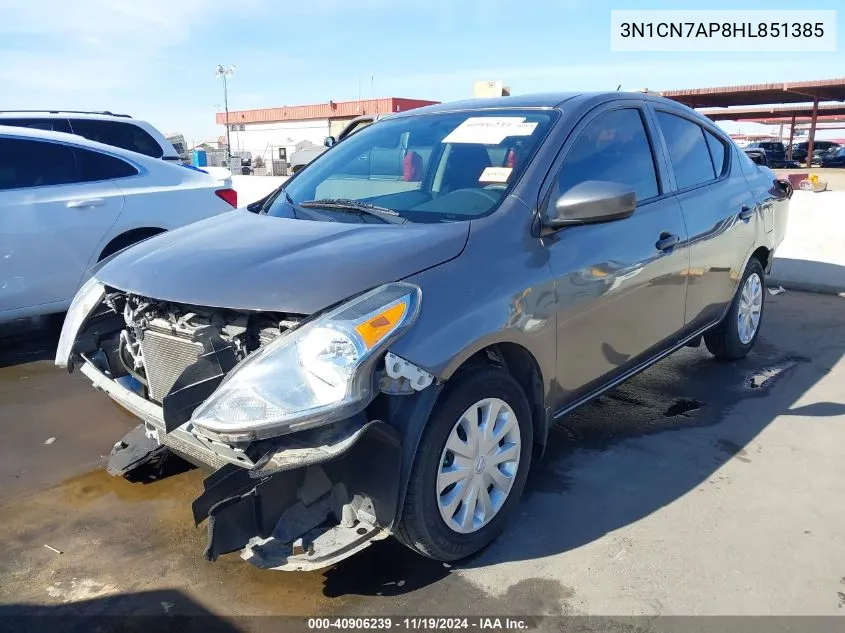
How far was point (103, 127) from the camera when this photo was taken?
7.75 metres

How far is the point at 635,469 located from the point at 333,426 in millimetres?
1888

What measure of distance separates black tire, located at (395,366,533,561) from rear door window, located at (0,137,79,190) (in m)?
4.30

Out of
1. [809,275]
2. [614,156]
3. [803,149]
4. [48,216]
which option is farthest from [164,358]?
[803,149]

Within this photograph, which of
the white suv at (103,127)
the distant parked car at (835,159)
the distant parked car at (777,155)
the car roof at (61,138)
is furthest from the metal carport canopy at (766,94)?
the car roof at (61,138)

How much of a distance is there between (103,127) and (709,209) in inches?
264

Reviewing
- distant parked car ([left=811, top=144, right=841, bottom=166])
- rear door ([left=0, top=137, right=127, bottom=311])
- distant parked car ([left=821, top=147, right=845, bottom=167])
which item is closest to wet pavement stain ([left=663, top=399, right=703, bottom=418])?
rear door ([left=0, top=137, right=127, bottom=311])

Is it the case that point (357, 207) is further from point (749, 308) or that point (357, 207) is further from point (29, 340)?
point (29, 340)

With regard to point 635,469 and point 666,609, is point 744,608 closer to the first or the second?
point 666,609

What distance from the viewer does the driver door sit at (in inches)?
113

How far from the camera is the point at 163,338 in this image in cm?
256

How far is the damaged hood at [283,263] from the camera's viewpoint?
88.4 inches

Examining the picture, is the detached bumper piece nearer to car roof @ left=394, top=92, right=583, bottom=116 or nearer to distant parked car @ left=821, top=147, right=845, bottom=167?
car roof @ left=394, top=92, right=583, bottom=116

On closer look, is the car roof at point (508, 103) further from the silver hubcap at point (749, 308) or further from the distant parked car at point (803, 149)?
the distant parked car at point (803, 149)

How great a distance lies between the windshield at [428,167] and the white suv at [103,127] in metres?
4.98
